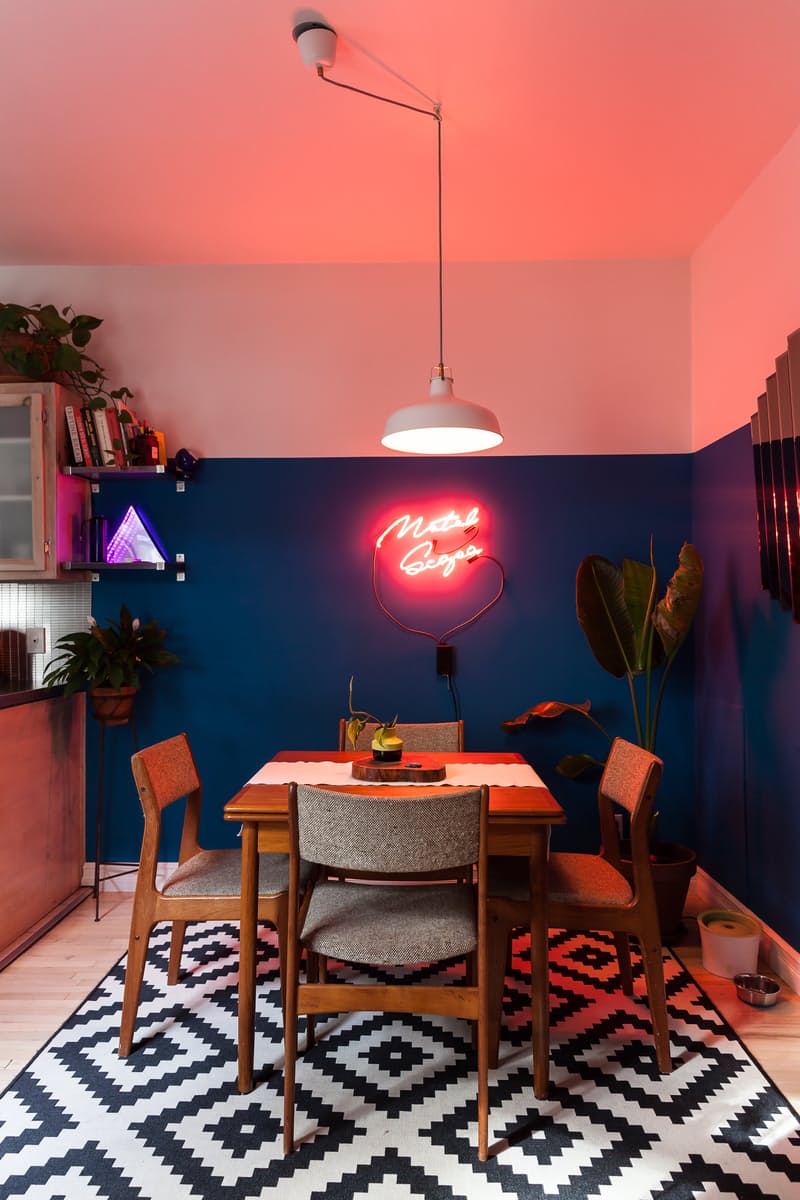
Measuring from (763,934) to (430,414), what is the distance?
2414mm

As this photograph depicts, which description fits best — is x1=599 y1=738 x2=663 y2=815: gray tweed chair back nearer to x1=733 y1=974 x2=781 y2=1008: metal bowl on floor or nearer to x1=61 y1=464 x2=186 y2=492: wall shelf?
x1=733 y1=974 x2=781 y2=1008: metal bowl on floor

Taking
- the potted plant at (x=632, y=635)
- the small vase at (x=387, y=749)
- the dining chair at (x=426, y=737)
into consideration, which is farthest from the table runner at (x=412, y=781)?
the potted plant at (x=632, y=635)

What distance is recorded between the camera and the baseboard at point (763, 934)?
2.94 metres

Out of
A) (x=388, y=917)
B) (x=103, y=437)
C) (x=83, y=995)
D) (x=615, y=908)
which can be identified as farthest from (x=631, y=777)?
(x=103, y=437)

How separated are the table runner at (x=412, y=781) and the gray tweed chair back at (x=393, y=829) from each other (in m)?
0.57

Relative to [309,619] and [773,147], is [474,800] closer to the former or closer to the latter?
[309,619]

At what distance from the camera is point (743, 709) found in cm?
341

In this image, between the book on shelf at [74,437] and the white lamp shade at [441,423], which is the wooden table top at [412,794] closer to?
the white lamp shade at [441,423]

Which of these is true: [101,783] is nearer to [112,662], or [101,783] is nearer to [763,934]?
[112,662]

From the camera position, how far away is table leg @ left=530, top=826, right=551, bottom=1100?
7.45 ft

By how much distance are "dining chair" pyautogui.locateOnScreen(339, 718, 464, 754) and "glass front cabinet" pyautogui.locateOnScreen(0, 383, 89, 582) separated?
1.59 metres

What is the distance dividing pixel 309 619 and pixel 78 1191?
2497mm

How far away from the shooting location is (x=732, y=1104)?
2.23m

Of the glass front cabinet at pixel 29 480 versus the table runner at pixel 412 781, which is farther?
the glass front cabinet at pixel 29 480
